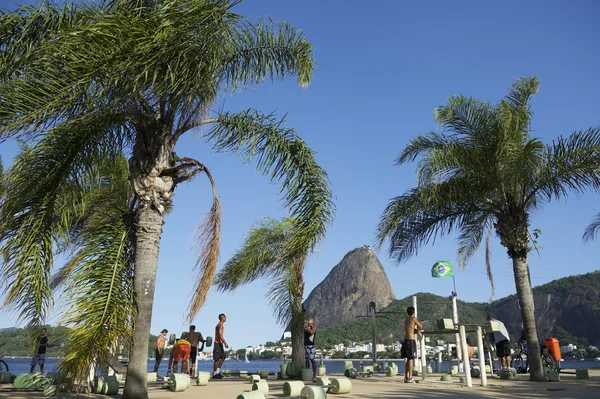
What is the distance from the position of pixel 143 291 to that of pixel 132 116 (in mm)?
2666

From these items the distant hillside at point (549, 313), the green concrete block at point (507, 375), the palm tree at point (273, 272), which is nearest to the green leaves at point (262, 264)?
the palm tree at point (273, 272)

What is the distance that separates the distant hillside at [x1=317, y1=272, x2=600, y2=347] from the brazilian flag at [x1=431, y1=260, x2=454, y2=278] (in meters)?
80.2

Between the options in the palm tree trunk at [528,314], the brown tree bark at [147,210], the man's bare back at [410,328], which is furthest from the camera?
the palm tree trunk at [528,314]

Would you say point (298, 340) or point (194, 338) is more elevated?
point (194, 338)

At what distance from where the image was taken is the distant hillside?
104 metres

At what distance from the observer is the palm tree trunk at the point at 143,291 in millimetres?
7281

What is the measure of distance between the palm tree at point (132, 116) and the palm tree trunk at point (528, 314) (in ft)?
23.0

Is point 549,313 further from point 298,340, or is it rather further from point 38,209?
point 38,209

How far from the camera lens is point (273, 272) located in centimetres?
1530

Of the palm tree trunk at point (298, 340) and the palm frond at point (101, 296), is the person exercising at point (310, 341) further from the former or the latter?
the palm frond at point (101, 296)

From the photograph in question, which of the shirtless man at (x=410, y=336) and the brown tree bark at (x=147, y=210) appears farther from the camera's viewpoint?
the shirtless man at (x=410, y=336)

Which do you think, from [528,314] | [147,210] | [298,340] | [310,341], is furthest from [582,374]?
[147,210]

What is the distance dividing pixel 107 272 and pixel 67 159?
5.52 ft

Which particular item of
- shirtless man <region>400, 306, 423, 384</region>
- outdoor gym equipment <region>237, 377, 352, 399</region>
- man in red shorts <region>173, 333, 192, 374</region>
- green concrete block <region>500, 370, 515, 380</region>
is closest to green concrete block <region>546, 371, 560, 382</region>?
green concrete block <region>500, 370, 515, 380</region>
